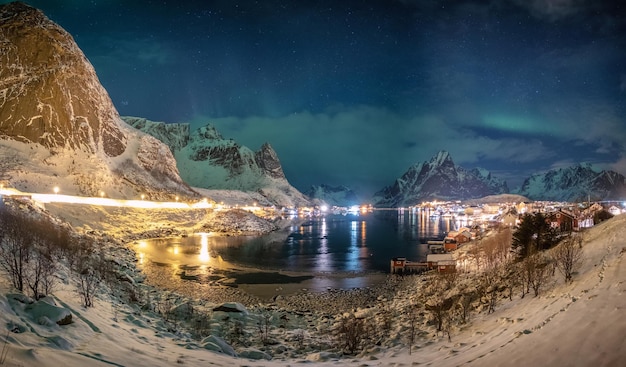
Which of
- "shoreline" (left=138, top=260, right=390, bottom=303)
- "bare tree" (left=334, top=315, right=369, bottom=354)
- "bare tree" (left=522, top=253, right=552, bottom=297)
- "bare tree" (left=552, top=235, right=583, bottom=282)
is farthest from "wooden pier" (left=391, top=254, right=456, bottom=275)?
"bare tree" (left=334, top=315, right=369, bottom=354)

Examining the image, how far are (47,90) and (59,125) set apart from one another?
14243 millimetres

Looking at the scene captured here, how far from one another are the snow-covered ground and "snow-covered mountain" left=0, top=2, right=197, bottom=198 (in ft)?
254

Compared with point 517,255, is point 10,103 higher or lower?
higher

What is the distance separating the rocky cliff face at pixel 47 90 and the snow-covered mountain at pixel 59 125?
0.22 metres

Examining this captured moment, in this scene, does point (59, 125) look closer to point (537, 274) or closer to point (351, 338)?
point (351, 338)

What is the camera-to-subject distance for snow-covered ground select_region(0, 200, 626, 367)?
888cm

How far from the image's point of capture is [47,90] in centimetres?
11319

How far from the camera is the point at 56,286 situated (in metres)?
16.5

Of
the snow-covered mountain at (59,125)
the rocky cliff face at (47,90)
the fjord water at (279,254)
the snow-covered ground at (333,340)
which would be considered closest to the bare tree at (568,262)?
the snow-covered ground at (333,340)

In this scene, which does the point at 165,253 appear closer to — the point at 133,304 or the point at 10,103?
the point at 133,304

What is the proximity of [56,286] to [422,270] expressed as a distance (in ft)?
134

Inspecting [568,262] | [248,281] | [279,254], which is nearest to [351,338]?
[568,262]

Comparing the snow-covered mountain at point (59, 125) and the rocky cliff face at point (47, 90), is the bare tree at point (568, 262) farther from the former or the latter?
the rocky cliff face at point (47, 90)

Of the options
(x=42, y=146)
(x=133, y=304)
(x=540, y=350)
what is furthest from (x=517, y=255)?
(x=42, y=146)
